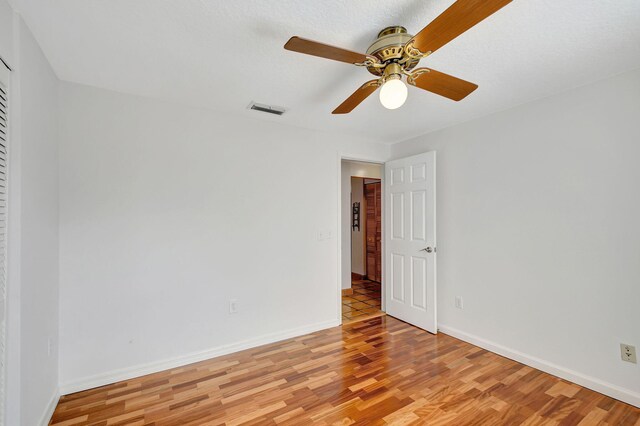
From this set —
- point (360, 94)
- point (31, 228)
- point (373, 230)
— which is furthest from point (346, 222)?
point (31, 228)

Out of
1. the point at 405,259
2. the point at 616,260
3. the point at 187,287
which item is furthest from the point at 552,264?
the point at 187,287

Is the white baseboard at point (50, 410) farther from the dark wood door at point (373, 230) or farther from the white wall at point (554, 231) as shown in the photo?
the dark wood door at point (373, 230)

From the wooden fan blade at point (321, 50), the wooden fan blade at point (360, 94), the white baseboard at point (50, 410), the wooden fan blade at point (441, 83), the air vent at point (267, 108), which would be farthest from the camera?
the air vent at point (267, 108)

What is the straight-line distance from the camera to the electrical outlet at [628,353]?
6.54 feet

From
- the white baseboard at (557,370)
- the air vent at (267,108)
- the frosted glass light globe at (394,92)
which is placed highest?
the air vent at (267,108)

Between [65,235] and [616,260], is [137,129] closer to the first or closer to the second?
[65,235]

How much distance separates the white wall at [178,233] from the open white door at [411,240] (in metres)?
0.88

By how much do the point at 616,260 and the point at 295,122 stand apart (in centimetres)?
288

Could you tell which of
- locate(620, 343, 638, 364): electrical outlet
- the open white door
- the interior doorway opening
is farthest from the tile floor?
locate(620, 343, 638, 364): electrical outlet

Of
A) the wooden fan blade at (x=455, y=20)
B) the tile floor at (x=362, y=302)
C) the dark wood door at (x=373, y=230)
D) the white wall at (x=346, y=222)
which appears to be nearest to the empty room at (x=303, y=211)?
the wooden fan blade at (x=455, y=20)

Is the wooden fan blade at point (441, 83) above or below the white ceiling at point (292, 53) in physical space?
below

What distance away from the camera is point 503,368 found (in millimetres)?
2490

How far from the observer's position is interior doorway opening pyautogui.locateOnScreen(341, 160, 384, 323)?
4898mm

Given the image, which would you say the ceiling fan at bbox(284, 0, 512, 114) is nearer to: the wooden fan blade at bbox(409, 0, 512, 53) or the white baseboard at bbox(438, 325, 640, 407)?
the wooden fan blade at bbox(409, 0, 512, 53)
